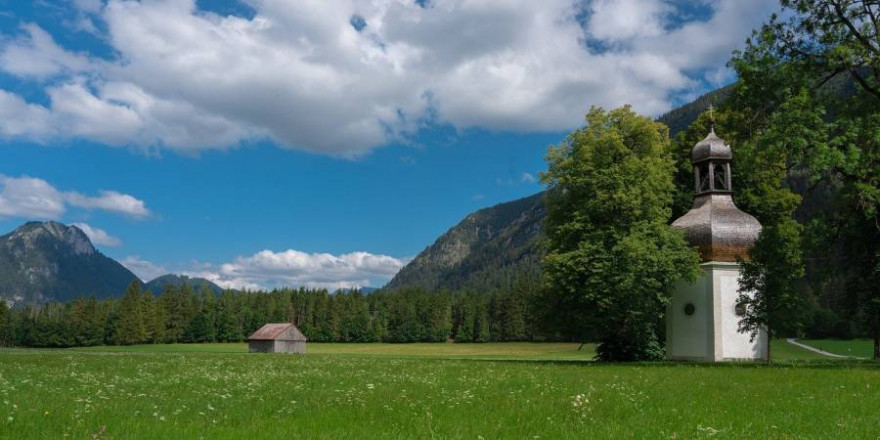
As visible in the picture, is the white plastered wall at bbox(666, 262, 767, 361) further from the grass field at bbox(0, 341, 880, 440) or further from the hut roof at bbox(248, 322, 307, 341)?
the hut roof at bbox(248, 322, 307, 341)

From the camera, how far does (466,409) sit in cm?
1261

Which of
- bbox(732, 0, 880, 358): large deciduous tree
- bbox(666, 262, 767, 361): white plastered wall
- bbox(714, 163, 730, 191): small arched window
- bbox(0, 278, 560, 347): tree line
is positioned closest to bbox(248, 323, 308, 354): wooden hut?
bbox(0, 278, 560, 347): tree line

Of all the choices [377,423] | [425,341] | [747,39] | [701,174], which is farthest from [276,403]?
[425,341]

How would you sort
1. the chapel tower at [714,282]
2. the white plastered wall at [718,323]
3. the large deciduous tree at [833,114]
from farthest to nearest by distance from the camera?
the chapel tower at [714,282] → the white plastered wall at [718,323] → the large deciduous tree at [833,114]

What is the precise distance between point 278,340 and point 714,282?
73870 millimetres

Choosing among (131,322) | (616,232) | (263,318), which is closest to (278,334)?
(131,322)

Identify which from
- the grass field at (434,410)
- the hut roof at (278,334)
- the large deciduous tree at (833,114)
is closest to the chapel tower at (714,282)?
the large deciduous tree at (833,114)

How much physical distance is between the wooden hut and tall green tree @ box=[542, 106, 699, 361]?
6799 centimetres

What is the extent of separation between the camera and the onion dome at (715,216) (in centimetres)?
4278

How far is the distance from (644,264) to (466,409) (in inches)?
1010

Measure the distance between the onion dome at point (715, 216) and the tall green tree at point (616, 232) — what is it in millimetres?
2786

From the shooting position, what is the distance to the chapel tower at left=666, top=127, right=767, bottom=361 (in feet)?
138

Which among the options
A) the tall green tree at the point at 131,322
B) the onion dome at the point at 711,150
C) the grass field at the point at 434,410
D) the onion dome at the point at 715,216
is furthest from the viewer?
the tall green tree at the point at 131,322

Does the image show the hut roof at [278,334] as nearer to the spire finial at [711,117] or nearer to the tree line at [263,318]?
the tree line at [263,318]
